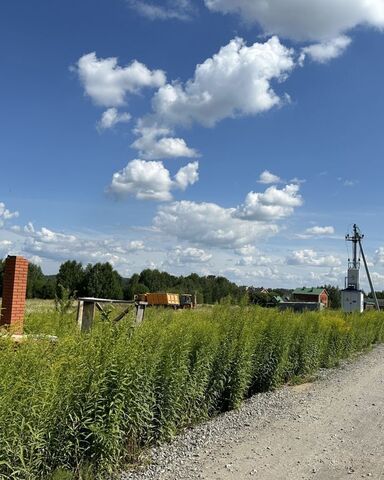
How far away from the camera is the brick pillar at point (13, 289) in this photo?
35.0ft

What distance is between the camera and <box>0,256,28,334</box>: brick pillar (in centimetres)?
1067

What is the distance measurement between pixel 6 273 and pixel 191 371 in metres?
5.10

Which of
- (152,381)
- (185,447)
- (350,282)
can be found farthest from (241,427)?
(350,282)

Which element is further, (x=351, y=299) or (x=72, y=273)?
(x=72, y=273)

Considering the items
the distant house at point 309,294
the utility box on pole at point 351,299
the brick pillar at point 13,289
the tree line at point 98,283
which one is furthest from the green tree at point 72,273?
the brick pillar at point 13,289

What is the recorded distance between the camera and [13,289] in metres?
10.7

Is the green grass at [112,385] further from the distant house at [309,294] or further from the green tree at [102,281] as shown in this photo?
the green tree at [102,281]

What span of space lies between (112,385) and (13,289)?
228 inches

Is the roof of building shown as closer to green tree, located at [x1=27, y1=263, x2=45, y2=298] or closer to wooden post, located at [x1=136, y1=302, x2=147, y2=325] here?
green tree, located at [x1=27, y1=263, x2=45, y2=298]

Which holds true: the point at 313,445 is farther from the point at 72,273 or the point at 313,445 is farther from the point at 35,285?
the point at 72,273

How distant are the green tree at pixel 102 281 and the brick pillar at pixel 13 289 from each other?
78.9m

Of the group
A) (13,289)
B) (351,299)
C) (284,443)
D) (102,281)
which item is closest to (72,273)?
(102,281)

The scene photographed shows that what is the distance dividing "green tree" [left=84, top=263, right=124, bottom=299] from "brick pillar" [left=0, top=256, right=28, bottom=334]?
78.9m

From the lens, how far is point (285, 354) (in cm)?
1245
